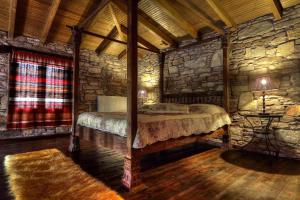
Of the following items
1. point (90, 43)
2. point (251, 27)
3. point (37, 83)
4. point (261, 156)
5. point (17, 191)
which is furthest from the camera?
point (90, 43)

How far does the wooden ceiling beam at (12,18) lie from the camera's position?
3.62 meters

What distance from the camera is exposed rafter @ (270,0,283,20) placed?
329 cm

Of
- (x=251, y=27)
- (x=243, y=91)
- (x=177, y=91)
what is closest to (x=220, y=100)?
(x=243, y=91)

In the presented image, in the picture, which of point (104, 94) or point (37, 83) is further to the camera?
point (104, 94)

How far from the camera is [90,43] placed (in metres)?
6.00

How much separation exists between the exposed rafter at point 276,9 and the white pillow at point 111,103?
489 cm

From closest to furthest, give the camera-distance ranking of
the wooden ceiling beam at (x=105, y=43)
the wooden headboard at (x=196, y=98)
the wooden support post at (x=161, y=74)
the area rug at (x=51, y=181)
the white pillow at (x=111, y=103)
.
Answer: the area rug at (x=51, y=181) → the wooden headboard at (x=196, y=98) → the wooden ceiling beam at (x=105, y=43) → the wooden support post at (x=161, y=74) → the white pillow at (x=111, y=103)

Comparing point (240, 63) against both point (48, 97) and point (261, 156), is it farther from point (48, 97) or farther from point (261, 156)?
point (48, 97)

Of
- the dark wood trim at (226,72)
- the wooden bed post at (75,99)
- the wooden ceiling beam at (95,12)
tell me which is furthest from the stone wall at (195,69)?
the wooden bed post at (75,99)

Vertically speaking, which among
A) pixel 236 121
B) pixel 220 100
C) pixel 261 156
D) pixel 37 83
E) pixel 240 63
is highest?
pixel 240 63

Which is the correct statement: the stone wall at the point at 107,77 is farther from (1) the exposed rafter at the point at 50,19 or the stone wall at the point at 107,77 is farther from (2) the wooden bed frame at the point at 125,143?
(2) the wooden bed frame at the point at 125,143

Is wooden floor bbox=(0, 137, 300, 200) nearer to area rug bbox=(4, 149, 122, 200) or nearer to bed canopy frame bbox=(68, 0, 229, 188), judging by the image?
area rug bbox=(4, 149, 122, 200)

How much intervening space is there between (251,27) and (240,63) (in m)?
0.82

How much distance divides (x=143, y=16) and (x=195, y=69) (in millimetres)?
2041
